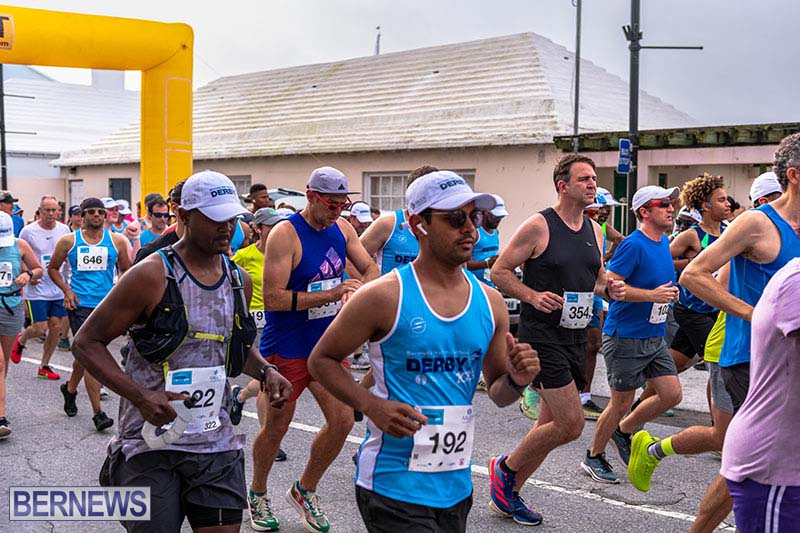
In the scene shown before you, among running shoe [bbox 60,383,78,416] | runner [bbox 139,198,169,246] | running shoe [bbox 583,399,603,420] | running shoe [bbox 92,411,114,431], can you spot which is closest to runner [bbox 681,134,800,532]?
running shoe [bbox 583,399,603,420]

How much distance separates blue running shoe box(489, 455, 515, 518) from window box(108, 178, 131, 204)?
79.7 ft

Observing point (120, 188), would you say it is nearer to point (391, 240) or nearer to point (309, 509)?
point (391, 240)

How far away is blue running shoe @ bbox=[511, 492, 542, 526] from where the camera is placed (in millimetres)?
5375

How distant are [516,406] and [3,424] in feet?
14.7

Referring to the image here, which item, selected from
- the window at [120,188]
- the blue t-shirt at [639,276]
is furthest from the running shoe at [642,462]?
the window at [120,188]

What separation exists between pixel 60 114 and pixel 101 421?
38.7 metres

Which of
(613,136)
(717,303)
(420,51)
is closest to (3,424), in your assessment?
(717,303)

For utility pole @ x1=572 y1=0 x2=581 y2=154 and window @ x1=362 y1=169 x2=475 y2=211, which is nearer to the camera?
utility pole @ x1=572 y1=0 x2=581 y2=154

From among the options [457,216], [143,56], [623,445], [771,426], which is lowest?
[623,445]

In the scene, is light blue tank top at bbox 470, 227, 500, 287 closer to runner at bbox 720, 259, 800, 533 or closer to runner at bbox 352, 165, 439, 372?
runner at bbox 352, 165, 439, 372

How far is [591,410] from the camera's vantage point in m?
8.53

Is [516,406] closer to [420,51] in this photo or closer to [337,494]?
[337,494]

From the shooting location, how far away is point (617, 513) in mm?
5602

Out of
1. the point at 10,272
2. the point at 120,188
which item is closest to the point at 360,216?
the point at 10,272
